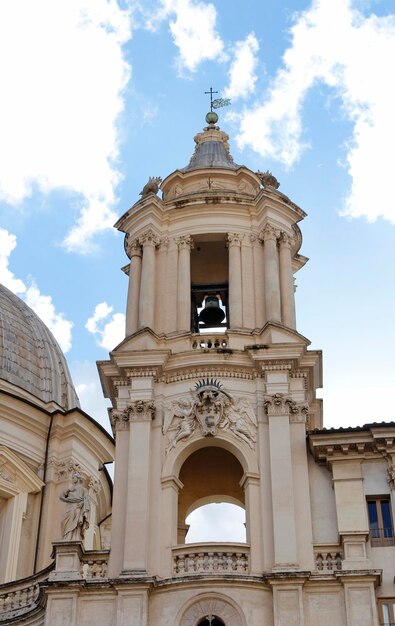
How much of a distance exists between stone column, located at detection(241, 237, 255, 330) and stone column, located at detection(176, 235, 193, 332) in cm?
134

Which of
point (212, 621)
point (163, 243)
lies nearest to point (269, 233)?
point (163, 243)

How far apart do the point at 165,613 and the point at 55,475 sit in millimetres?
11207

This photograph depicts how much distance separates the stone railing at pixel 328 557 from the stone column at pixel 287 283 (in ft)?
18.9

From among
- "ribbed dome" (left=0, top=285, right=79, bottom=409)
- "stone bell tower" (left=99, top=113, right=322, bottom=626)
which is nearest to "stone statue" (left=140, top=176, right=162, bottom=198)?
"stone bell tower" (left=99, top=113, right=322, bottom=626)

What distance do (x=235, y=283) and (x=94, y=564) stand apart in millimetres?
7879

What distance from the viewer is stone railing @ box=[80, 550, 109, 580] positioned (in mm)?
23109

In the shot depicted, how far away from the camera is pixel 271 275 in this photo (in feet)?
88.7

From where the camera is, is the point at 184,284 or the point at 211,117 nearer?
the point at 184,284

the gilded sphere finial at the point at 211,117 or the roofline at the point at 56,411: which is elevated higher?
the gilded sphere finial at the point at 211,117

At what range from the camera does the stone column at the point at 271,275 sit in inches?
1042

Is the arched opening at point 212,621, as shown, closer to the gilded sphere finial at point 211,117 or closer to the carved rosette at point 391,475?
the carved rosette at point 391,475

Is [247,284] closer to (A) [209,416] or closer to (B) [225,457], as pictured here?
(A) [209,416]

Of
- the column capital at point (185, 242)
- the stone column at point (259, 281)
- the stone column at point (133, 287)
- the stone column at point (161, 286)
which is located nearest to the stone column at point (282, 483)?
the stone column at point (259, 281)

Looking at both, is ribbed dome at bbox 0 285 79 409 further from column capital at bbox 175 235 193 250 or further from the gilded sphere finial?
the gilded sphere finial
